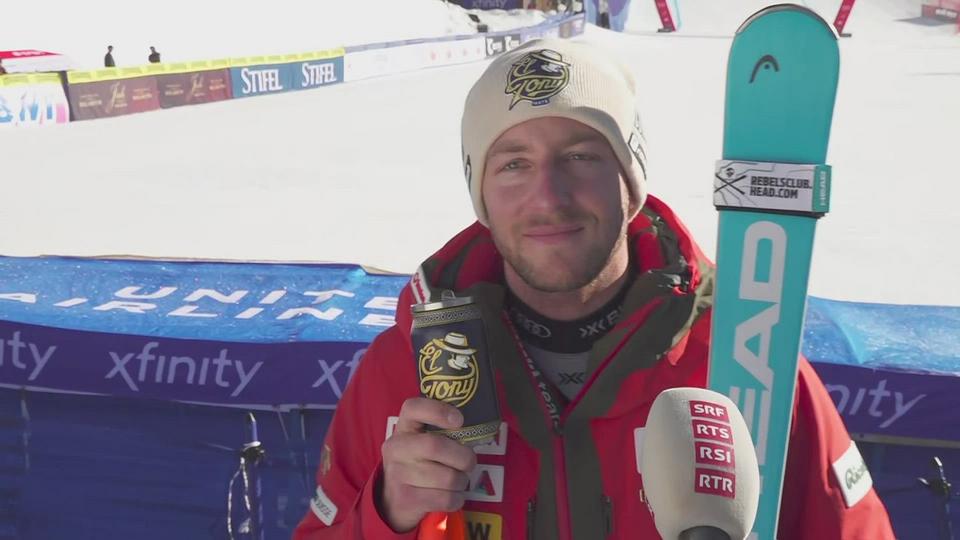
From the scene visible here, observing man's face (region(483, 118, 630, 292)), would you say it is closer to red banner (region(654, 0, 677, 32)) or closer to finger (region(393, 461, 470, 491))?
finger (region(393, 461, 470, 491))

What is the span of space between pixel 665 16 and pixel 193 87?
25.7 m

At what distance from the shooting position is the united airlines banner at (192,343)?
10.3ft

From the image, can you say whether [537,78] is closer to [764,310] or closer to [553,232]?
[553,232]

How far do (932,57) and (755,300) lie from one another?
23189 mm

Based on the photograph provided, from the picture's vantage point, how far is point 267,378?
313 cm

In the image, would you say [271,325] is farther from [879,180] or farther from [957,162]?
[957,162]

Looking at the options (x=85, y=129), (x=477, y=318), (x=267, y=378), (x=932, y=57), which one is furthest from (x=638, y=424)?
(x=932, y=57)

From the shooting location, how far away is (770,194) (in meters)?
1.96

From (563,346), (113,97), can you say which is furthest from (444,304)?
(113,97)

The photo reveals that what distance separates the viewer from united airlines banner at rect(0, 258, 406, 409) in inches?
123

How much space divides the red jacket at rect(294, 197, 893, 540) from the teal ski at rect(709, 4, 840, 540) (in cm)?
22

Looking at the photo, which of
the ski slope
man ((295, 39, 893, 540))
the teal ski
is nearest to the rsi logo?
the teal ski

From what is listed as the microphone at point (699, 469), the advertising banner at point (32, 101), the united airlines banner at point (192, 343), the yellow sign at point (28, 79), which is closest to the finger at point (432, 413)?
the microphone at point (699, 469)

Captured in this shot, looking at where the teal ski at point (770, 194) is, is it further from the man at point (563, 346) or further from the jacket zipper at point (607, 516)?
the jacket zipper at point (607, 516)
